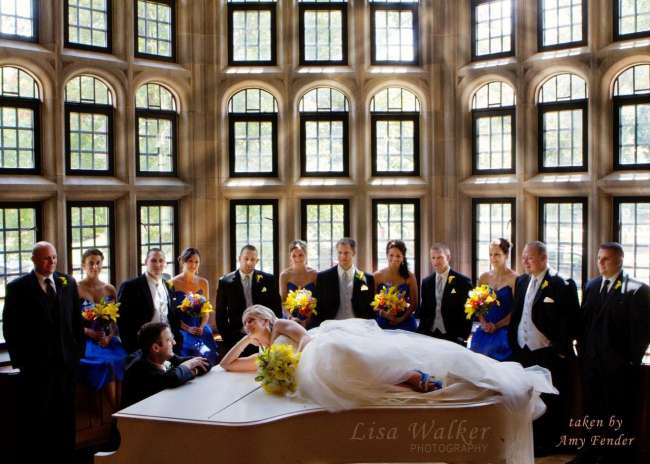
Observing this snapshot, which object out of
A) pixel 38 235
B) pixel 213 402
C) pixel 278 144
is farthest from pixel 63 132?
pixel 213 402

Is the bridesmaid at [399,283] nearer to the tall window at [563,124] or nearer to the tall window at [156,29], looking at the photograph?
the tall window at [563,124]

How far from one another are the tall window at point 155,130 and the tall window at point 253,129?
0.67 metres

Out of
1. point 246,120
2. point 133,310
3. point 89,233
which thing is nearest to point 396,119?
point 246,120

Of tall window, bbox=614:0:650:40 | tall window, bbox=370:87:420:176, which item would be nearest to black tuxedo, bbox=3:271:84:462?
tall window, bbox=370:87:420:176

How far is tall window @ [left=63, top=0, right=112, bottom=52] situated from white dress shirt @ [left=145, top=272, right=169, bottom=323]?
9.15 feet

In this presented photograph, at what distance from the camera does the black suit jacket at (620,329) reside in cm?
572

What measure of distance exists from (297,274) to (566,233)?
2910mm

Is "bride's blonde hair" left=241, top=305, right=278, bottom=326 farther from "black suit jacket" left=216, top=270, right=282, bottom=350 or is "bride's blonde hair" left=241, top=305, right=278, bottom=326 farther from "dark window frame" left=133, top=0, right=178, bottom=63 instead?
"dark window frame" left=133, top=0, right=178, bottom=63

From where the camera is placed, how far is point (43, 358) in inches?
227

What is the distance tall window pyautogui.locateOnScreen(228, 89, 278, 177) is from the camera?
882cm

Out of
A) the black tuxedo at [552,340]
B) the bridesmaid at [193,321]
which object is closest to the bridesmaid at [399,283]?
the black tuxedo at [552,340]

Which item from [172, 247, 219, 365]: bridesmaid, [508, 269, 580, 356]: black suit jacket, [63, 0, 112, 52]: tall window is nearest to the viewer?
[508, 269, 580, 356]: black suit jacket

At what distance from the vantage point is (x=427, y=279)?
7.21m

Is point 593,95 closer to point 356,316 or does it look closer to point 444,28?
point 444,28
